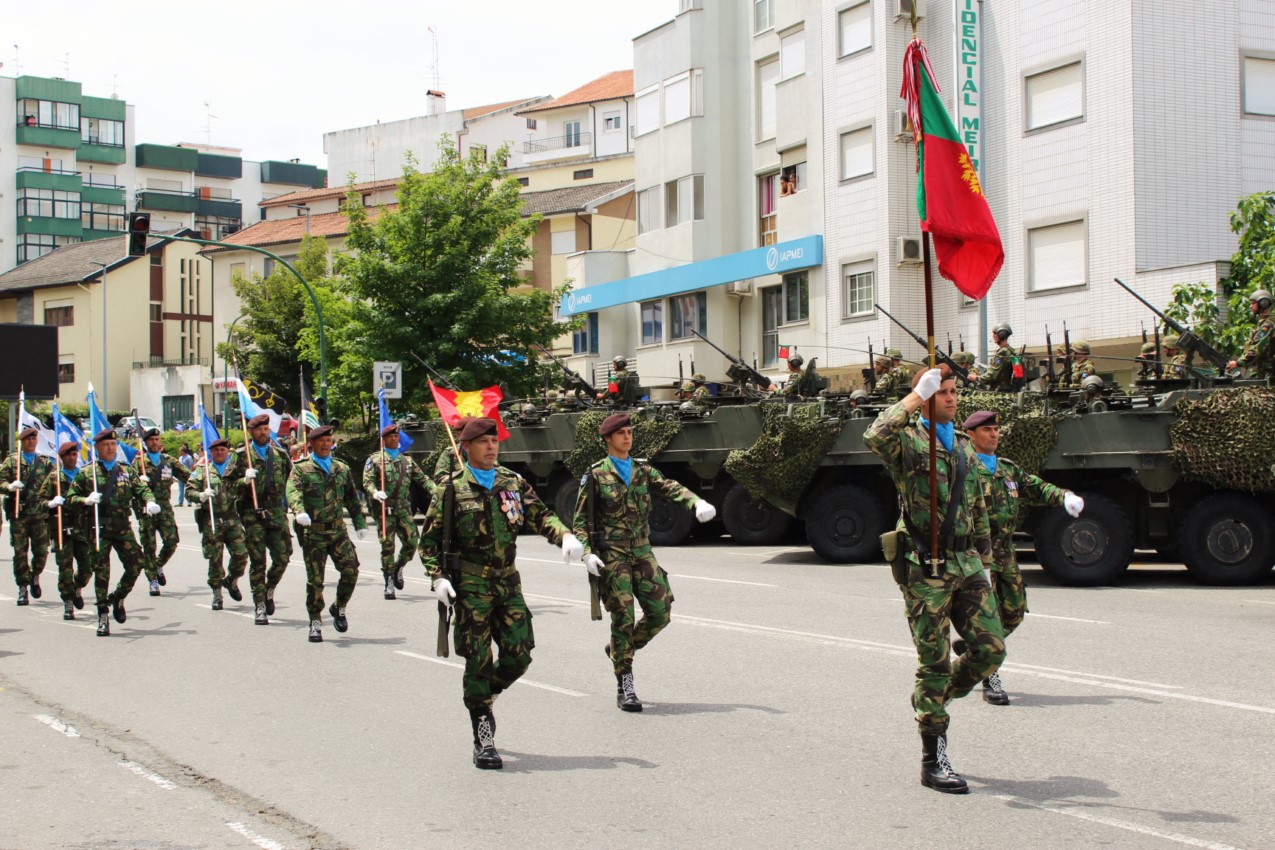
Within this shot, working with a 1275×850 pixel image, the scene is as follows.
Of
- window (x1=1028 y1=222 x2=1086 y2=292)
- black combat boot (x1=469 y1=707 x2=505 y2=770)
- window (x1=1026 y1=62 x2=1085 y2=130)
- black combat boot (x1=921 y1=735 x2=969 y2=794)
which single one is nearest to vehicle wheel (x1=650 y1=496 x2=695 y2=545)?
window (x1=1028 y1=222 x2=1086 y2=292)

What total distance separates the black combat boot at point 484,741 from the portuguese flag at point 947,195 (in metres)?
3.04

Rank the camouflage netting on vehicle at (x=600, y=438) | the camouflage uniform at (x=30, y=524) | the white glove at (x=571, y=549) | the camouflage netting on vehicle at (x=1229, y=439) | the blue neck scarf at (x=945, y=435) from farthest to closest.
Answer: the camouflage netting on vehicle at (x=600, y=438), the camouflage uniform at (x=30, y=524), the camouflage netting on vehicle at (x=1229, y=439), the white glove at (x=571, y=549), the blue neck scarf at (x=945, y=435)

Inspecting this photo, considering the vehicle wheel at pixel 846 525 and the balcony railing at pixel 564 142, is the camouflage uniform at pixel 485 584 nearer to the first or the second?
the vehicle wheel at pixel 846 525

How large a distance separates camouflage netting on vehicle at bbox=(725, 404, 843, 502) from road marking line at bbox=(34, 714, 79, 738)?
10804 millimetres

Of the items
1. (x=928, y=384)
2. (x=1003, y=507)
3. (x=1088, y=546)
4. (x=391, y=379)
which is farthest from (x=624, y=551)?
(x=391, y=379)

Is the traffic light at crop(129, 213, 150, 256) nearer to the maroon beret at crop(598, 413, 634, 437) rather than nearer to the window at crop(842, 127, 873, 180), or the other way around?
the window at crop(842, 127, 873, 180)

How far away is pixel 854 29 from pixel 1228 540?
1845 centimetres

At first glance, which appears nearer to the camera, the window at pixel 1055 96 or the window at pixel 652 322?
the window at pixel 1055 96

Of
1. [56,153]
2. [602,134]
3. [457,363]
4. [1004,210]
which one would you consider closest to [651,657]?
[1004,210]

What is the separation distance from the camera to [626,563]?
876 centimetres

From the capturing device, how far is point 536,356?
33.1m

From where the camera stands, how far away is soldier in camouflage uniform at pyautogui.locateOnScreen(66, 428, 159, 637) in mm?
13062

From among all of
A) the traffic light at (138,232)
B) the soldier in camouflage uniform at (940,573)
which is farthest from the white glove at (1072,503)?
the traffic light at (138,232)

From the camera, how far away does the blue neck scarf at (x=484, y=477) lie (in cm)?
745
